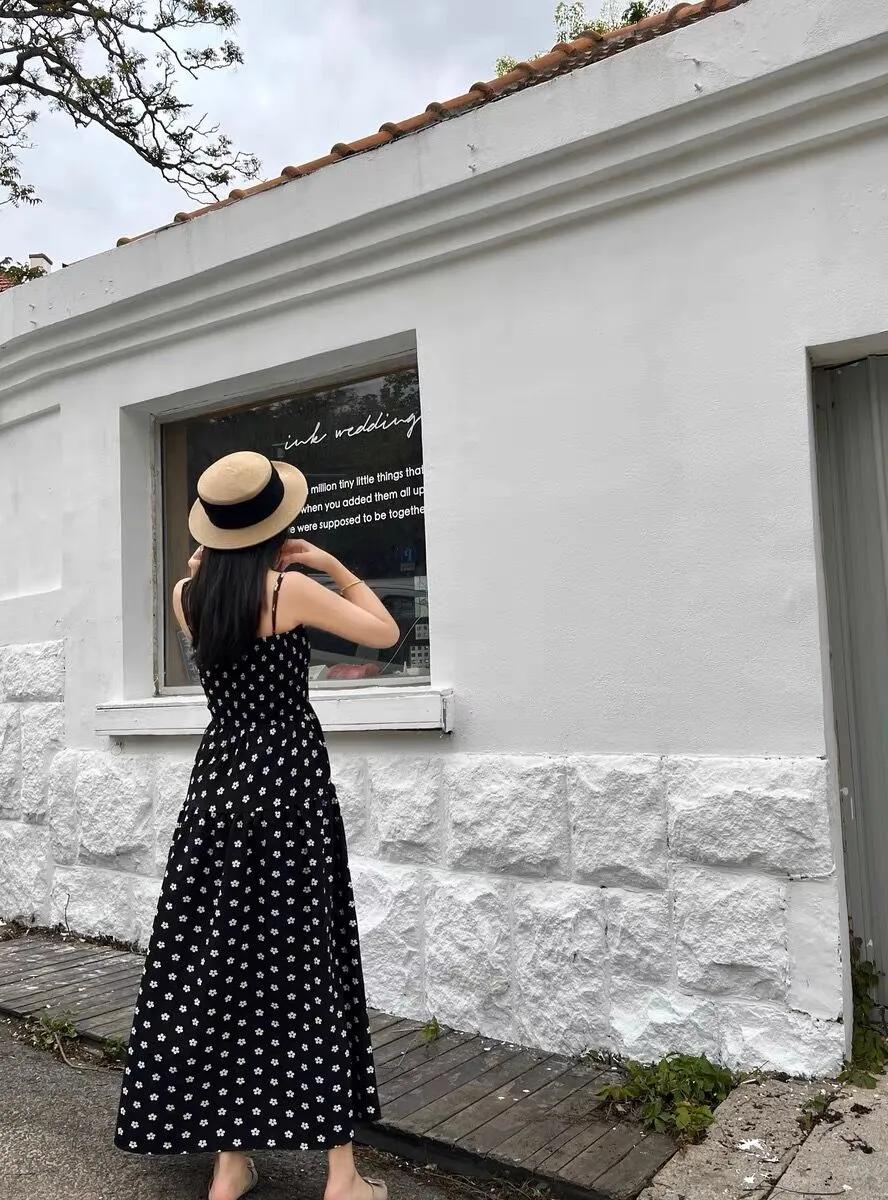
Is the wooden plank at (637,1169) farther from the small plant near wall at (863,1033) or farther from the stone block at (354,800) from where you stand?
the stone block at (354,800)

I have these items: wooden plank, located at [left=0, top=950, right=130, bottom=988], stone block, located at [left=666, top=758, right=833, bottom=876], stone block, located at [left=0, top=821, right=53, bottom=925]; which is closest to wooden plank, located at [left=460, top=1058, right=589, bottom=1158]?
stone block, located at [left=666, top=758, right=833, bottom=876]

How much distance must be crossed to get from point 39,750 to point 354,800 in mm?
2223

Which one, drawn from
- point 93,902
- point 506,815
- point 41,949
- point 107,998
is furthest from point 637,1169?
point 41,949

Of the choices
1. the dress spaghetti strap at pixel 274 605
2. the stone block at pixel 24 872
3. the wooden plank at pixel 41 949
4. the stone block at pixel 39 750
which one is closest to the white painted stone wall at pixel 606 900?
the dress spaghetti strap at pixel 274 605

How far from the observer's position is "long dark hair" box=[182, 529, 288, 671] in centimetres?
272

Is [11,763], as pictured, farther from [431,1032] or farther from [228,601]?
[228,601]

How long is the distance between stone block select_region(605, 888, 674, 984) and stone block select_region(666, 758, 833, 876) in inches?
8.6

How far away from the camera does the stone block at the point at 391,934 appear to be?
400 cm

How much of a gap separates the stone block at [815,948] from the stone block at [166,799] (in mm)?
2789

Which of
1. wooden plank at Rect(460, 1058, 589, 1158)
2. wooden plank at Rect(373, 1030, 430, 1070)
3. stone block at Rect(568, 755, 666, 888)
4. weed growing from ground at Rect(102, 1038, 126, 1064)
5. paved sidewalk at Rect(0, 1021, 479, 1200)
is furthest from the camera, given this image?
weed growing from ground at Rect(102, 1038, 126, 1064)

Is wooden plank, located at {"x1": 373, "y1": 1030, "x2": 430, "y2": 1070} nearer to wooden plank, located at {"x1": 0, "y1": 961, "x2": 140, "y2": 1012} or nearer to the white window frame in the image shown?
the white window frame

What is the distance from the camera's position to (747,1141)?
281cm

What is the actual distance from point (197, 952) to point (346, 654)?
6.83 ft

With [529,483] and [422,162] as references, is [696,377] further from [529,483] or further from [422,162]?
[422,162]
